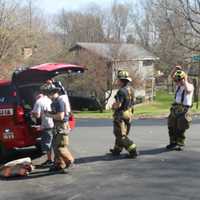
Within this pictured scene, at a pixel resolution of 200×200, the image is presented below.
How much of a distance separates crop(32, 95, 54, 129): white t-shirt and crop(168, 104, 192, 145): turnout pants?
101 inches

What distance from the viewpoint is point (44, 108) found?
964cm

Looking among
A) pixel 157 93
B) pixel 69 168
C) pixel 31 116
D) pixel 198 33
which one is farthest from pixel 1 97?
pixel 157 93

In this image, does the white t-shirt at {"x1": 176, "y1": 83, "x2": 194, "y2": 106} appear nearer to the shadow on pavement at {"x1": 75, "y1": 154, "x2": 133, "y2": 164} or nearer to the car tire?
the shadow on pavement at {"x1": 75, "y1": 154, "x2": 133, "y2": 164}

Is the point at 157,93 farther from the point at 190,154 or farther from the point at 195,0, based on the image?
the point at 190,154

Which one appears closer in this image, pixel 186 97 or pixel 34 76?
pixel 186 97

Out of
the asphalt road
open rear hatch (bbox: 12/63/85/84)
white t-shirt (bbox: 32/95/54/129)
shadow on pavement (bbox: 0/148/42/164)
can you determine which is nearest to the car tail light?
white t-shirt (bbox: 32/95/54/129)

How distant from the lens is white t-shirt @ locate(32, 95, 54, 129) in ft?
31.4

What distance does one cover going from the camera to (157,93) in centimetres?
7638

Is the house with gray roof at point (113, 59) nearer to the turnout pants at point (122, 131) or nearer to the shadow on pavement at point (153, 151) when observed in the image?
the shadow on pavement at point (153, 151)

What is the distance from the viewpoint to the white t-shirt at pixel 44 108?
31.4ft

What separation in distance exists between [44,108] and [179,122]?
2.71 metres

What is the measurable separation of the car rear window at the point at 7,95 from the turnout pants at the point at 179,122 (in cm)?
310

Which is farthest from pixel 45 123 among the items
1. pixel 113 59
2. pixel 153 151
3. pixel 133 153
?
pixel 113 59

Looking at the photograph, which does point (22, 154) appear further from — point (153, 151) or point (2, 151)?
point (153, 151)
